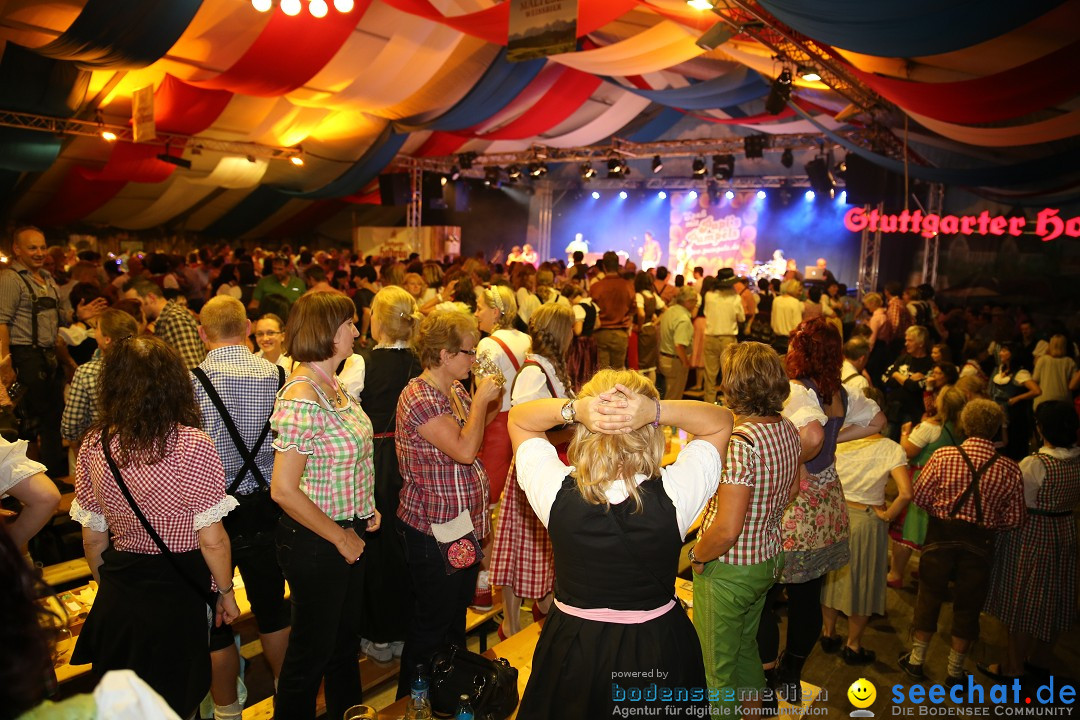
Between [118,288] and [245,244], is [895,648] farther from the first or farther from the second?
[245,244]

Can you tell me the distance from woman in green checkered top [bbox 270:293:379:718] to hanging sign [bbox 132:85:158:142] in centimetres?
734

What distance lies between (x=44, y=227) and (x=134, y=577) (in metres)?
14.8

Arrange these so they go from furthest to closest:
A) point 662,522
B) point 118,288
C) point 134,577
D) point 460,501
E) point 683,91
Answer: point 683,91 < point 118,288 < point 460,501 < point 134,577 < point 662,522

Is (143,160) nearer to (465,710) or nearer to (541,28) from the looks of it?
(541,28)

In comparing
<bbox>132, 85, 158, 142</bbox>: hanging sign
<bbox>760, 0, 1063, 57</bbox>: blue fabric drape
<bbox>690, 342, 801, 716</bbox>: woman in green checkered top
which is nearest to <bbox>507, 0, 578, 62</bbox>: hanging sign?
<bbox>760, 0, 1063, 57</bbox>: blue fabric drape

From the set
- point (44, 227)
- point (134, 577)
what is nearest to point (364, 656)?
point (134, 577)

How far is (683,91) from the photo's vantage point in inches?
328

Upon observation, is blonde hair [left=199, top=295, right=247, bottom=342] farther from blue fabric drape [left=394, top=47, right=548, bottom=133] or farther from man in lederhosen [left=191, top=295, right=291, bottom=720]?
blue fabric drape [left=394, top=47, right=548, bottom=133]

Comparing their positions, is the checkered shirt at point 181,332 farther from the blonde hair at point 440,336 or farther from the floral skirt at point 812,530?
the floral skirt at point 812,530

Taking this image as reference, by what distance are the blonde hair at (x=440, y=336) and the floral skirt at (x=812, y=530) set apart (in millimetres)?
1412

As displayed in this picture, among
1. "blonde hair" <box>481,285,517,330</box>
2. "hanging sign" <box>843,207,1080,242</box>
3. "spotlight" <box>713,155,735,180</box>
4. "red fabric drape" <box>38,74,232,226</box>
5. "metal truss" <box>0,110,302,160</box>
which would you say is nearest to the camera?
"blonde hair" <box>481,285,517,330</box>

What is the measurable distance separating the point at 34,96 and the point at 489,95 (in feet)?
15.6

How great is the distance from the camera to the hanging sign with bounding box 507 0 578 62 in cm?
456

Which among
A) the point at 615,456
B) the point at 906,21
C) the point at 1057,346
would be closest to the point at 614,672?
the point at 615,456
